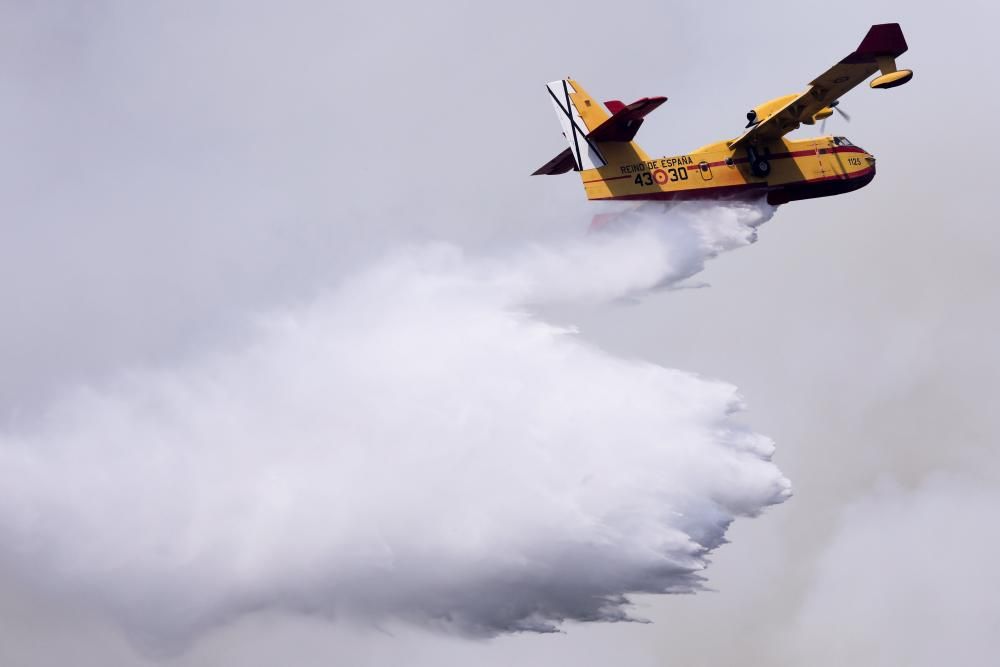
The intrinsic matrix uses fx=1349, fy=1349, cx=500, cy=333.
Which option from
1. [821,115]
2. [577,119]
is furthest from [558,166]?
[821,115]

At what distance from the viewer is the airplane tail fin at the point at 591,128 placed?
104ft

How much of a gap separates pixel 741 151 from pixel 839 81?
2807 mm

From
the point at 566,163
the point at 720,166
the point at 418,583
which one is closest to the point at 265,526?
the point at 418,583

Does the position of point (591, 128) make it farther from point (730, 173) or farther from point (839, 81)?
point (839, 81)

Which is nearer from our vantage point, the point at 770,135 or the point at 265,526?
the point at 770,135

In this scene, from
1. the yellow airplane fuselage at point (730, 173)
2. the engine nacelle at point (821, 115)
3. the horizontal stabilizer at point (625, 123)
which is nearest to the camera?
the horizontal stabilizer at point (625, 123)

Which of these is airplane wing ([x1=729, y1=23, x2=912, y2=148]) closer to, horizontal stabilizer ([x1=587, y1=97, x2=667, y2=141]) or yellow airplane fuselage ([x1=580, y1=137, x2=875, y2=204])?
yellow airplane fuselage ([x1=580, y1=137, x2=875, y2=204])

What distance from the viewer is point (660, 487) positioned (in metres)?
33.2

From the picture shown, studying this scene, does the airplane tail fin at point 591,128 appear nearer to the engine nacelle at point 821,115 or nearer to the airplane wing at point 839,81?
the airplane wing at point 839,81

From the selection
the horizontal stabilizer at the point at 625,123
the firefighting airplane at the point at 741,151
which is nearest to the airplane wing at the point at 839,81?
the firefighting airplane at the point at 741,151

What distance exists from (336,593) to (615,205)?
12.8 meters

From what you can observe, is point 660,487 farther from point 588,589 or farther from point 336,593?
point 336,593

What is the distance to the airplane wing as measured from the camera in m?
31.2

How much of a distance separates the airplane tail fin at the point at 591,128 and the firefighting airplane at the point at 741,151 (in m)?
0.02
